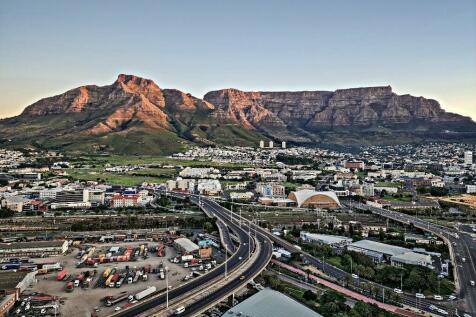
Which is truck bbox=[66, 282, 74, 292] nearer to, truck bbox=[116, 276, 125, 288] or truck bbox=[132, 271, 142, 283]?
truck bbox=[116, 276, 125, 288]

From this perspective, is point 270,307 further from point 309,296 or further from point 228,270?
point 228,270

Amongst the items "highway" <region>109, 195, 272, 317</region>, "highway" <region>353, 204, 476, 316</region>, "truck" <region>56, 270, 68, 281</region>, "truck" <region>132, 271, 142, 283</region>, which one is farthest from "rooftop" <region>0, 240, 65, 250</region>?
"highway" <region>353, 204, 476, 316</region>

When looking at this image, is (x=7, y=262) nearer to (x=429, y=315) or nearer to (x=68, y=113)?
(x=429, y=315)

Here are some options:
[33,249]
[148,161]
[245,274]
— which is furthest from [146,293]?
[148,161]

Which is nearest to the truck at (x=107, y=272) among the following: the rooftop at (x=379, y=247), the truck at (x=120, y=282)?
the truck at (x=120, y=282)

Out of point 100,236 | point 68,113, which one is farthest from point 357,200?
point 68,113

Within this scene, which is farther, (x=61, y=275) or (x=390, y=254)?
(x=390, y=254)
